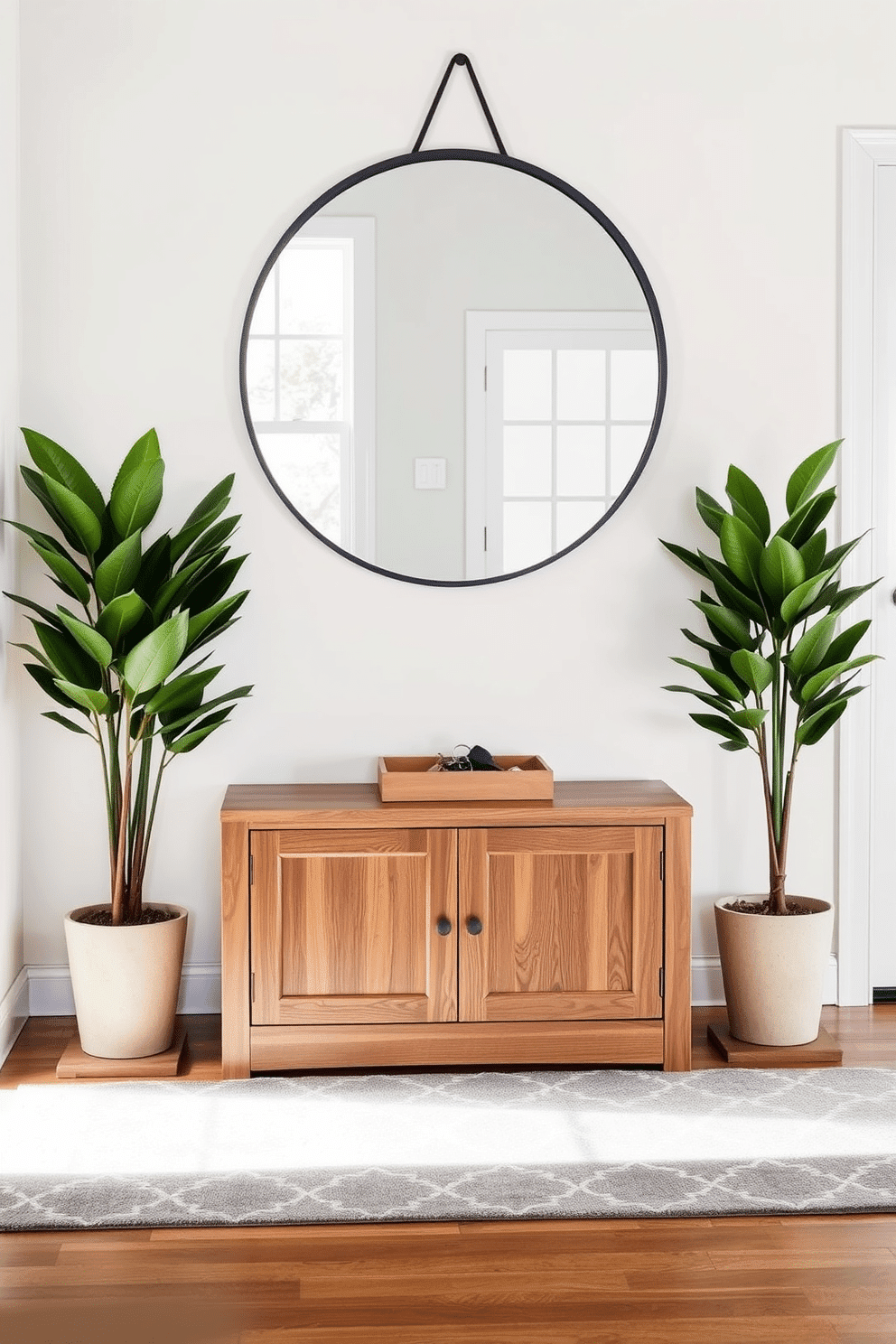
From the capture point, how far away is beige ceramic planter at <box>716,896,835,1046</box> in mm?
2619

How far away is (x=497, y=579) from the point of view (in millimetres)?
2891

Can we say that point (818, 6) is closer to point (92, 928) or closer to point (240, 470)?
point (240, 470)

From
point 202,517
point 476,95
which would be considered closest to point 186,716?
point 202,517

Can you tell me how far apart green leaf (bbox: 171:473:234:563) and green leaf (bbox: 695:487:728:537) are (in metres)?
1.06

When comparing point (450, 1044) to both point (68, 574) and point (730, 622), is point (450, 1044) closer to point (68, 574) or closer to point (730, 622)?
point (730, 622)

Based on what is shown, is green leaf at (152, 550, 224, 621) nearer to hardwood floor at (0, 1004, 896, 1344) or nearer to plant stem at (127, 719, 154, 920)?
plant stem at (127, 719, 154, 920)

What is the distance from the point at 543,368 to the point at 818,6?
1093 millimetres

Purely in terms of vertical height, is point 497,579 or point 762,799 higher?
point 497,579

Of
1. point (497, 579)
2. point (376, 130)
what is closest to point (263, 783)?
point (497, 579)

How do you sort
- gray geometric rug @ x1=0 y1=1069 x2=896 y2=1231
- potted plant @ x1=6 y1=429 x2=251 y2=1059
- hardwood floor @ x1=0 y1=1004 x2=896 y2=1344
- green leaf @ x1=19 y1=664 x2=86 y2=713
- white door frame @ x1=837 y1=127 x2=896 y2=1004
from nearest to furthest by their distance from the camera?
1. hardwood floor @ x1=0 y1=1004 x2=896 y2=1344
2. gray geometric rug @ x1=0 y1=1069 x2=896 y2=1231
3. potted plant @ x1=6 y1=429 x2=251 y2=1059
4. green leaf @ x1=19 y1=664 x2=86 y2=713
5. white door frame @ x1=837 y1=127 x2=896 y2=1004

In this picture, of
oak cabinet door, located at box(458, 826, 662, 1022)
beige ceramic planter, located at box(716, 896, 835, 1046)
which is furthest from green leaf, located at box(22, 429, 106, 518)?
beige ceramic planter, located at box(716, 896, 835, 1046)

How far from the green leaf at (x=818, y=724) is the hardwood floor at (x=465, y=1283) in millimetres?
1020

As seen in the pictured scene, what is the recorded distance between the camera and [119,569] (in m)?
2.48

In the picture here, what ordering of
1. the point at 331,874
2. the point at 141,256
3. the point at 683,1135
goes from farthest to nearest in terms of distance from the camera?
1. the point at 141,256
2. the point at 331,874
3. the point at 683,1135
